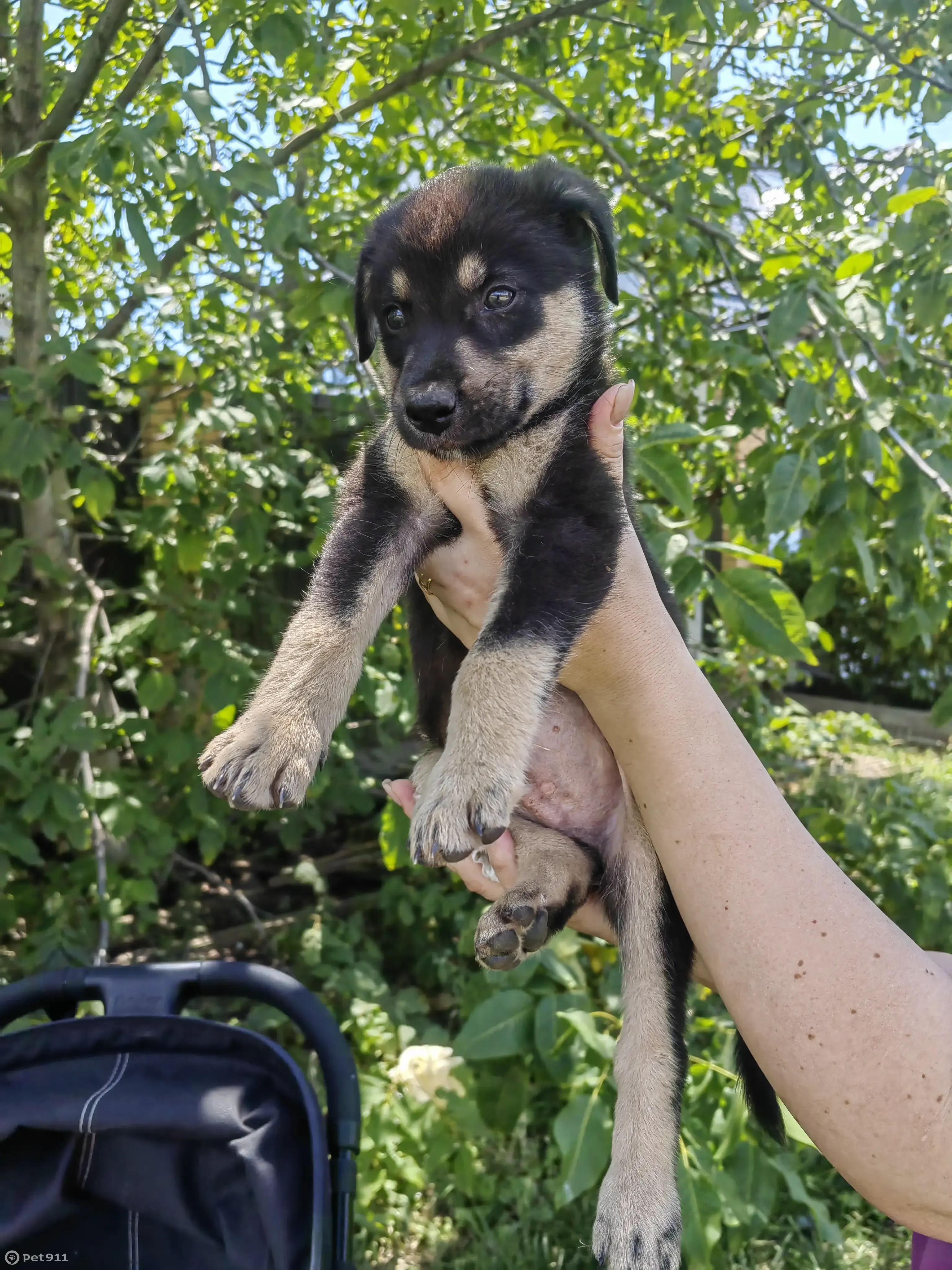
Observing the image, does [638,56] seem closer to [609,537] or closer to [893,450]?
[893,450]

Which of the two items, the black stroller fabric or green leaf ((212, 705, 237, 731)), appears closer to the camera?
the black stroller fabric

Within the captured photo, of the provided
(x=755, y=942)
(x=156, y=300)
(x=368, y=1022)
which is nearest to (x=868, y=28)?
(x=156, y=300)

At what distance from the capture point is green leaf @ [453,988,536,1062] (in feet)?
7.33

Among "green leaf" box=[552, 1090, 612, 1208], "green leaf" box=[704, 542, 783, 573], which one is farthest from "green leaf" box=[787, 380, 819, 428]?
"green leaf" box=[552, 1090, 612, 1208]

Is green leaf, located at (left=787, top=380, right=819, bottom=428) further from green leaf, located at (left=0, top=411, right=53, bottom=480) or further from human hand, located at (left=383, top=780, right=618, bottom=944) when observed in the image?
green leaf, located at (left=0, top=411, right=53, bottom=480)

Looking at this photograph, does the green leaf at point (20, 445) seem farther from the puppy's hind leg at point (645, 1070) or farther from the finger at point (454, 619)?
the puppy's hind leg at point (645, 1070)

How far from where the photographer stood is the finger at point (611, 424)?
1.93m

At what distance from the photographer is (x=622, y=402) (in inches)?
75.7

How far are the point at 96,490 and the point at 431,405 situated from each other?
1.46 m

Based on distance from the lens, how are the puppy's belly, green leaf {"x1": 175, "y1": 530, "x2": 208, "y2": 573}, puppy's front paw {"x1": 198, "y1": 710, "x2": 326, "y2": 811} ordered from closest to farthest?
1. puppy's front paw {"x1": 198, "y1": 710, "x2": 326, "y2": 811}
2. the puppy's belly
3. green leaf {"x1": 175, "y1": 530, "x2": 208, "y2": 573}

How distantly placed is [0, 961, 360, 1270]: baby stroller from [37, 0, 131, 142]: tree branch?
244cm

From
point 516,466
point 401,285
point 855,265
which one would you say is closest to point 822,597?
point 855,265

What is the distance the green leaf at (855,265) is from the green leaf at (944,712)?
106cm

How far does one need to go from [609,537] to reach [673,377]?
2.14m
